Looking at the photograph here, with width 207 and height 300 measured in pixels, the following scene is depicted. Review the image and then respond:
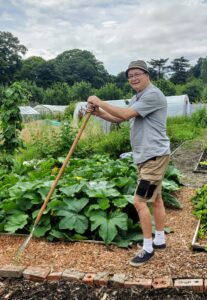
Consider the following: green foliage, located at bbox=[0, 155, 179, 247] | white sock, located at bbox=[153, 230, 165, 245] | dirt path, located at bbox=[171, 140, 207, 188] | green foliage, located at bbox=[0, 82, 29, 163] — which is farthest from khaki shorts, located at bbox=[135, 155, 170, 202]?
green foliage, located at bbox=[0, 82, 29, 163]

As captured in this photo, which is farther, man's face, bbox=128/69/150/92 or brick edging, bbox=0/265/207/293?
man's face, bbox=128/69/150/92

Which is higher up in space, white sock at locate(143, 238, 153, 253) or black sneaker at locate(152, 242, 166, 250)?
white sock at locate(143, 238, 153, 253)

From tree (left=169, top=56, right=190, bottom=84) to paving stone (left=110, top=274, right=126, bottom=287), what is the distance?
69.4 metres

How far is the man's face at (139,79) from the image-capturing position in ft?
11.5

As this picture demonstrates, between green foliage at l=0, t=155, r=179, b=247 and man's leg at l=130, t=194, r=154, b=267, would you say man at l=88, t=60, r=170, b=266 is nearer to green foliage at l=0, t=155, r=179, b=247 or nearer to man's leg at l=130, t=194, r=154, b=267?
man's leg at l=130, t=194, r=154, b=267

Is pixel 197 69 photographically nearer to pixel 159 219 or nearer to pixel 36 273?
pixel 159 219

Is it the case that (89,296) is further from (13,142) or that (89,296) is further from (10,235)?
(13,142)

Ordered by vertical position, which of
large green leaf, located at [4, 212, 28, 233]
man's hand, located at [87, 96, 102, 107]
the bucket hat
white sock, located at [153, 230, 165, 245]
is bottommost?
white sock, located at [153, 230, 165, 245]

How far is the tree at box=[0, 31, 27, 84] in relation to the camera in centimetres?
5831

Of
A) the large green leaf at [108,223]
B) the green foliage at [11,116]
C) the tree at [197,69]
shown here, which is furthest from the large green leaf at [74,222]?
the tree at [197,69]

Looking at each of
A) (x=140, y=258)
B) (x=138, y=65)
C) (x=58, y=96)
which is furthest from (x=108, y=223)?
(x=58, y=96)

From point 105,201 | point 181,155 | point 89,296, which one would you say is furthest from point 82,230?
point 181,155

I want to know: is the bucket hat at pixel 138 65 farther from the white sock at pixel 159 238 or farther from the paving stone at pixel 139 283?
the paving stone at pixel 139 283

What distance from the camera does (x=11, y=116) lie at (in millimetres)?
7066
